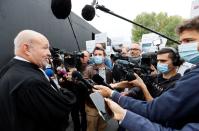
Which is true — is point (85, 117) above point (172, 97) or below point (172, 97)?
below

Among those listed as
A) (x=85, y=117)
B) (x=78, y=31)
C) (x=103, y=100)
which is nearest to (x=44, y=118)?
(x=103, y=100)

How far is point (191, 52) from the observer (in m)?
1.91

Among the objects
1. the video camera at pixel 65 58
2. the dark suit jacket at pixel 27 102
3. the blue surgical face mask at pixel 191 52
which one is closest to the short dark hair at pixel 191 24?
the blue surgical face mask at pixel 191 52

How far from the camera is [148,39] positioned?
645cm

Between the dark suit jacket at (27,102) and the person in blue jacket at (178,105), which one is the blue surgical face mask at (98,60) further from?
the person in blue jacket at (178,105)

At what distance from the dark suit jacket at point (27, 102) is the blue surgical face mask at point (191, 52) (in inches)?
47.8

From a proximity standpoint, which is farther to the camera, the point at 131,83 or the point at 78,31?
the point at 78,31

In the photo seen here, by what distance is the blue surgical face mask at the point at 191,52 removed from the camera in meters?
1.83

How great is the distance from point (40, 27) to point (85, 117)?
278 cm

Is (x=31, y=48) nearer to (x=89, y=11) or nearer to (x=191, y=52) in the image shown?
(x=89, y=11)

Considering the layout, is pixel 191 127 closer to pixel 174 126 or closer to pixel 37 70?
pixel 174 126

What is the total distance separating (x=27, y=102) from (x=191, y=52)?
1.41 meters

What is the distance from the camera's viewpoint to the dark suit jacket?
97.3 inches

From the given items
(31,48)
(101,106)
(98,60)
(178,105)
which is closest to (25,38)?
(31,48)
